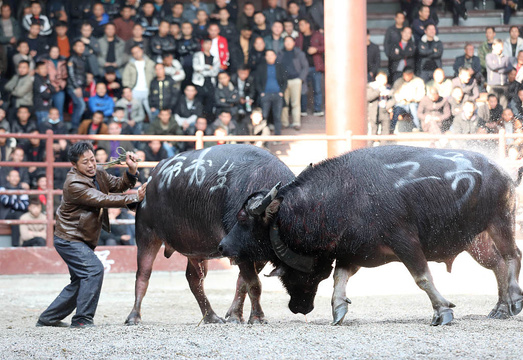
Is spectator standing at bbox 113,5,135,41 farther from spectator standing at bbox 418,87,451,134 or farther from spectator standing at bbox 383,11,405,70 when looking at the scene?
spectator standing at bbox 418,87,451,134

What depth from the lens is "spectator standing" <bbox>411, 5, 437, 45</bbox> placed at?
1593cm

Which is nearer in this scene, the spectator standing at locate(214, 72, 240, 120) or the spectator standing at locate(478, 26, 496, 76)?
the spectator standing at locate(214, 72, 240, 120)

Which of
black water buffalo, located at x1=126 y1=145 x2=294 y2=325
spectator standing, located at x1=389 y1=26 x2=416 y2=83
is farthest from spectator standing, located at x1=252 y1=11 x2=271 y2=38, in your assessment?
black water buffalo, located at x1=126 y1=145 x2=294 y2=325

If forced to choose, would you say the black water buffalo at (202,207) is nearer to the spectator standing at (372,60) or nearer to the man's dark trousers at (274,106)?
the man's dark trousers at (274,106)

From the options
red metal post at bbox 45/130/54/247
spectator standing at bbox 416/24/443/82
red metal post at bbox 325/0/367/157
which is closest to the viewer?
red metal post at bbox 45/130/54/247

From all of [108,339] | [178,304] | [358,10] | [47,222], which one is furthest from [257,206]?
[358,10]

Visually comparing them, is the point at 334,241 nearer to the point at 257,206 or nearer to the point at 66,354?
the point at 257,206

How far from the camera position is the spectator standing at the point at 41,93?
550 inches

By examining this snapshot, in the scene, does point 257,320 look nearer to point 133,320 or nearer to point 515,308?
point 133,320

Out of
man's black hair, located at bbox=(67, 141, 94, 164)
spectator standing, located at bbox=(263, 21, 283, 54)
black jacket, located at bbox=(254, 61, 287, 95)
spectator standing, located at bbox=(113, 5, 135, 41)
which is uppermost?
spectator standing, located at bbox=(113, 5, 135, 41)

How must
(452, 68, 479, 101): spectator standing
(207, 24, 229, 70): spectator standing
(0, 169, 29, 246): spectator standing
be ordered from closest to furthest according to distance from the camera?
(0, 169, 29, 246): spectator standing < (452, 68, 479, 101): spectator standing < (207, 24, 229, 70): spectator standing

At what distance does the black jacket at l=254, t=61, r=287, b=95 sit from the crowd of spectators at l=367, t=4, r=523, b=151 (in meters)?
1.43

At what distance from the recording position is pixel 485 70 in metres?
15.6

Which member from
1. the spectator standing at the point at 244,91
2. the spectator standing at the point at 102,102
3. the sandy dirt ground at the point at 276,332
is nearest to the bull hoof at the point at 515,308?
the sandy dirt ground at the point at 276,332
